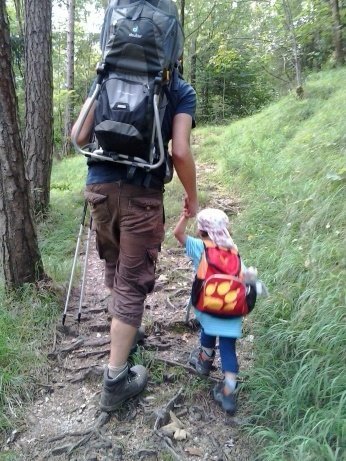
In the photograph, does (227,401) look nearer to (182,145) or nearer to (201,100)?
(182,145)

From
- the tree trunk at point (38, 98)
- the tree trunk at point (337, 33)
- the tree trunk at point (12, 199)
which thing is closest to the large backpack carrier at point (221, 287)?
the tree trunk at point (12, 199)

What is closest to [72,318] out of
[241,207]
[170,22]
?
[170,22]

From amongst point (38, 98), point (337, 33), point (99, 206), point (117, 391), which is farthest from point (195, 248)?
point (337, 33)

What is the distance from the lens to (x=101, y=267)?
15.8ft

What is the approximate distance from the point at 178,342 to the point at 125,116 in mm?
1916

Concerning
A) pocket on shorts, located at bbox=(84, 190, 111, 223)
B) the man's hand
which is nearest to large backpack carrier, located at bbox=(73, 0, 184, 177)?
pocket on shorts, located at bbox=(84, 190, 111, 223)

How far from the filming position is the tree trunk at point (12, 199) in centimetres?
316

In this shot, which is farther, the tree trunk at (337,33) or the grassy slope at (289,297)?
the tree trunk at (337,33)

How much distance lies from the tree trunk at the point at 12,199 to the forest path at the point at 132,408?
57cm

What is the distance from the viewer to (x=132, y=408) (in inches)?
104

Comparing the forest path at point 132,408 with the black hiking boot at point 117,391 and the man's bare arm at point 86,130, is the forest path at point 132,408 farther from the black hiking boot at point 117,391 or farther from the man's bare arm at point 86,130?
the man's bare arm at point 86,130

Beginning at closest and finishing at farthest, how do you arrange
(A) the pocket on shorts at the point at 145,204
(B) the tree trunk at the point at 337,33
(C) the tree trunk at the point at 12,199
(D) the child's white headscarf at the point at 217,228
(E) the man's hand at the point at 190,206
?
1. (A) the pocket on shorts at the point at 145,204
2. (D) the child's white headscarf at the point at 217,228
3. (E) the man's hand at the point at 190,206
4. (C) the tree trunk at the point at 12,199
5. (B) the tree trunk at the point at 337,33

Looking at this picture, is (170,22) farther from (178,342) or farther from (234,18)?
(234,18)

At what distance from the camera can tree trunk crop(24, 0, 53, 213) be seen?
5.68m
